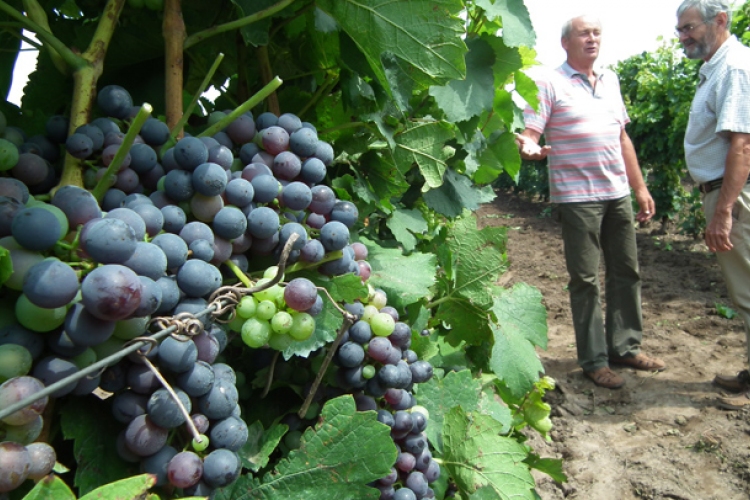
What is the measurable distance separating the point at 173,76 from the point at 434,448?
3.34 feet

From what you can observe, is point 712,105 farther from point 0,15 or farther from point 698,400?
point 0,15

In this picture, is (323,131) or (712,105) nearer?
(323,131)

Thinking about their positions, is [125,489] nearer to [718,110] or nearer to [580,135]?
[580,135]

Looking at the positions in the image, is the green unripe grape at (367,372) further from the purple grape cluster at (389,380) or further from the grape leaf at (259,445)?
the grape leaf at (259,445)

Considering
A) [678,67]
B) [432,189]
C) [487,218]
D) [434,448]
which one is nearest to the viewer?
[434,448]

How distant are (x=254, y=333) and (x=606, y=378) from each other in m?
3.95

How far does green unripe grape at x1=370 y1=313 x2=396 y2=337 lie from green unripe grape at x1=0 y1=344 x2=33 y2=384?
1.90ft

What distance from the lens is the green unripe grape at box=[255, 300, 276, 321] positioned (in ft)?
2.60

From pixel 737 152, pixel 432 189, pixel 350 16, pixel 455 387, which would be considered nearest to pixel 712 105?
pixel 737 152

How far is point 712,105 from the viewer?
3.63 metres

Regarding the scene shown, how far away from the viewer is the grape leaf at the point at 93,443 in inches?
25.9

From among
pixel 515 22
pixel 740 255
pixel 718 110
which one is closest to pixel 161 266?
pixel 515 22

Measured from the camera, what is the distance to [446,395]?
140cm

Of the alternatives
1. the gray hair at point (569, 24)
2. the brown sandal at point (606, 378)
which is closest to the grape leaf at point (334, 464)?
the brown sandal at point (606, 378)
